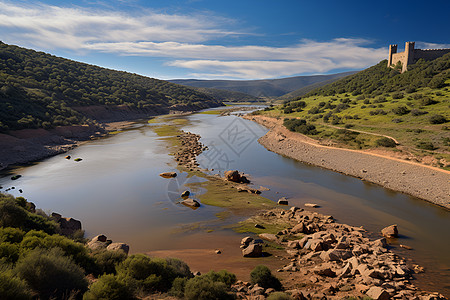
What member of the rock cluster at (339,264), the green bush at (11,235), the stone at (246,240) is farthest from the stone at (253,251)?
the green bush at (11,235)

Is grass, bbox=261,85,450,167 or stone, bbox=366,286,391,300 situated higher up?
grass, bbox=261,85,450,167

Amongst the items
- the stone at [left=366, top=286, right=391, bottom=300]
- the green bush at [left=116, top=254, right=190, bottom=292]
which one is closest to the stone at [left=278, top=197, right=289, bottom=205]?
the stone at [left=366, top=286, right=391, bottom=300]

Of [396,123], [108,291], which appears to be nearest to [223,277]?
[108,291]

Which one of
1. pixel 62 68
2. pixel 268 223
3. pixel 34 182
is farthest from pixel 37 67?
pixel 268 223

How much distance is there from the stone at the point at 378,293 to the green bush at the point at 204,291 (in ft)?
17.0

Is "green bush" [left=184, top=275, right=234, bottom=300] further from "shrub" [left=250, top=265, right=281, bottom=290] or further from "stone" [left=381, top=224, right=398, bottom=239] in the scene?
"stone" [left=381, top=224, right=398, bottom=239]

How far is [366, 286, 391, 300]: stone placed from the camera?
27.9ft

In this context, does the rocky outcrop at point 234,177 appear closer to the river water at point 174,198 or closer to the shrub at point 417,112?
the river water at point 174,198

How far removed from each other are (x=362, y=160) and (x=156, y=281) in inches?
1099

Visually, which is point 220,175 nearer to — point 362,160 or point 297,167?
point 297,167

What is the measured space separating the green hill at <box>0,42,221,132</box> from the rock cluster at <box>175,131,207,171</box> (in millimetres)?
24394

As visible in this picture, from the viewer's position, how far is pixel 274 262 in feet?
38.9

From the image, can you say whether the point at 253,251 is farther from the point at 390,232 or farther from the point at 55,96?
the point at 55,96

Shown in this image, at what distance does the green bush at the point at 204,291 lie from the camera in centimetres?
738
